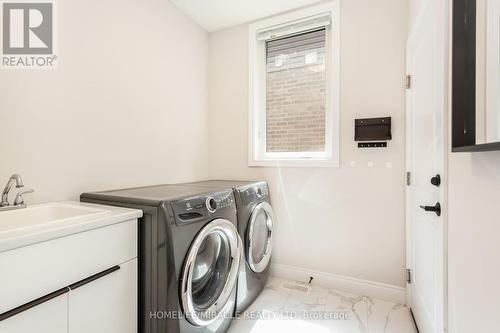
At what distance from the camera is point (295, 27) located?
2350mm

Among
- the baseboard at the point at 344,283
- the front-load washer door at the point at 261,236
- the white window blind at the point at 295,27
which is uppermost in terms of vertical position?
the white window blind at the point at 295,27

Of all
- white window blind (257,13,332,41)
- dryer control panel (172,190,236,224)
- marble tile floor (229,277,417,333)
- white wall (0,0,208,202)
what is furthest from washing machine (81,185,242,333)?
white window blind (257,13,332,41)

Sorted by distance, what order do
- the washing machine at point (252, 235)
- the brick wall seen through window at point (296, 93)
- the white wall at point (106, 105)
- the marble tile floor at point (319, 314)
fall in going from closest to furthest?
the white wall at point (106, 105) → the marble tile floor at point (319, 314) → the washing machine at point (252, 235) → the brick wall seen through window at point (296, 93)

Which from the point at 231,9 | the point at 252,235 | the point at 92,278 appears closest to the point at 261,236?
the point at 252,235

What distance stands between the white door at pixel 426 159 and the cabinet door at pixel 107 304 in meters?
1.44

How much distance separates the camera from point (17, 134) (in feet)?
4.22

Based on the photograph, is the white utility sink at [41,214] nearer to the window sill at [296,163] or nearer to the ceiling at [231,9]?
the window sill at [296,163]

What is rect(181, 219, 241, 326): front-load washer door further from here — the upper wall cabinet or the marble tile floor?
the upper wall cabinet

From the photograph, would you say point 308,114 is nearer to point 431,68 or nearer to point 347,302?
point 431,68

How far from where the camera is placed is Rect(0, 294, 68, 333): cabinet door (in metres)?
0.78

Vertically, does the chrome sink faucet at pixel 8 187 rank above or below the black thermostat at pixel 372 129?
below

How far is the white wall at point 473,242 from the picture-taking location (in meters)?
0.74

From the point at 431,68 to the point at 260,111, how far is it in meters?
1.55

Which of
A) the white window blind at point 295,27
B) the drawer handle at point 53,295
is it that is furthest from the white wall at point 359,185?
the drawer handle at point 53,295
